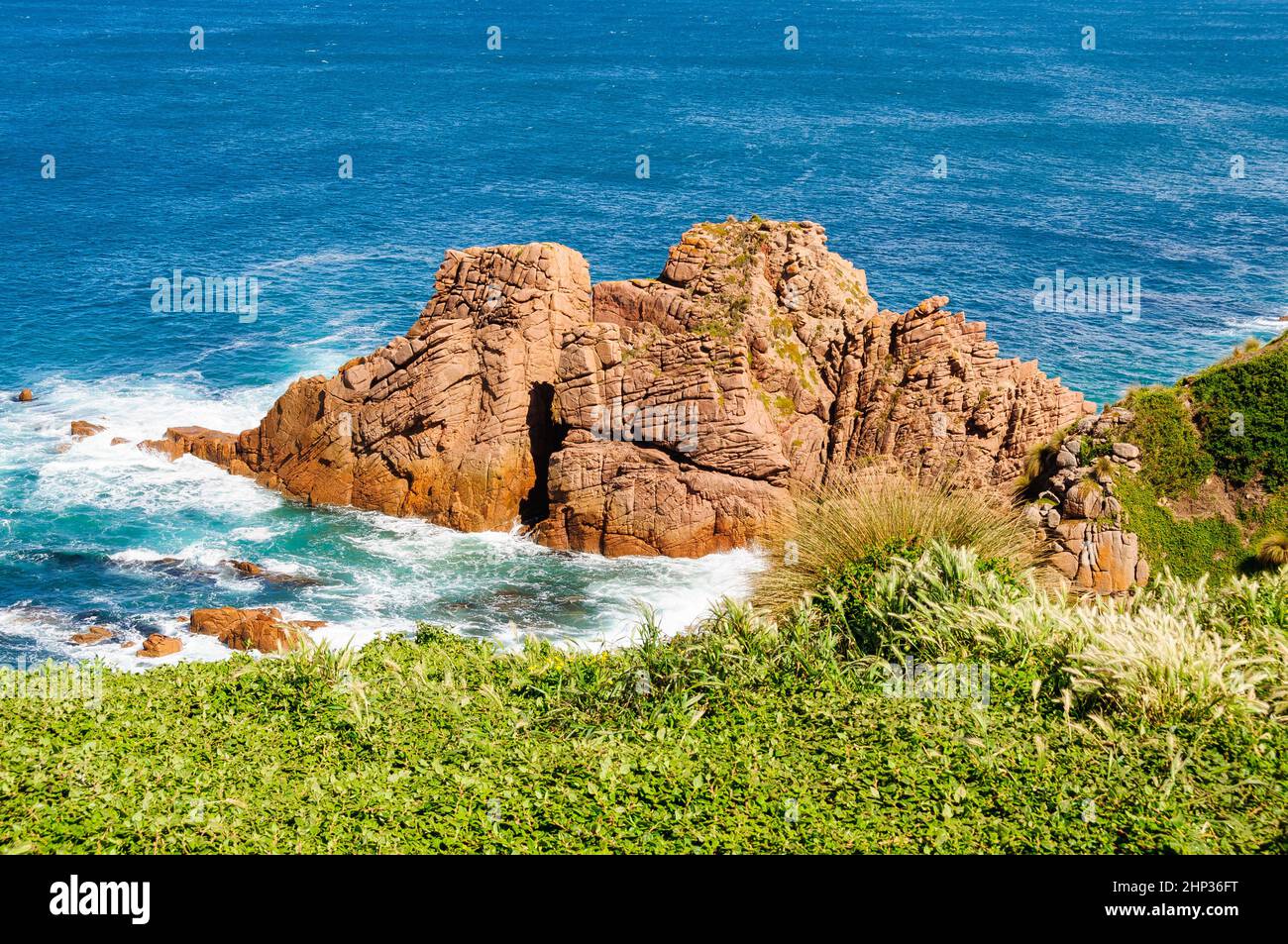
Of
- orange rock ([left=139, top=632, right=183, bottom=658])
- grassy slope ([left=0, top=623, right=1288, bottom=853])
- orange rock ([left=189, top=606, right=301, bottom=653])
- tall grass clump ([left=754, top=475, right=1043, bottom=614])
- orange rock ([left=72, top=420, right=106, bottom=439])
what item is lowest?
orange rock ([left=139, top=632, right=183, bottom=658])

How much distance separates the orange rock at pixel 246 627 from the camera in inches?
1298

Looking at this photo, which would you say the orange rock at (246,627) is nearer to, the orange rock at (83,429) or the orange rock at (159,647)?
the orange rock at (159,647)

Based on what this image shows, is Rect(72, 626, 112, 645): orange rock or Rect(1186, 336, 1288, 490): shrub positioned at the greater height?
Rect(1186, 336, 1288, 490): shrub

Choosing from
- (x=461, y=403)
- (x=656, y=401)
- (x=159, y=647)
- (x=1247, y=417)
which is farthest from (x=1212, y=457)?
(x=159, y=647)

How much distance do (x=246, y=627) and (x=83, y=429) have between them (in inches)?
838

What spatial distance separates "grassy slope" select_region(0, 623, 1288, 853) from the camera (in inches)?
548

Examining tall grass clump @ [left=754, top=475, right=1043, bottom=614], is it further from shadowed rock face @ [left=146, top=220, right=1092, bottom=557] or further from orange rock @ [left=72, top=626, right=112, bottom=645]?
orange rock @ [left=72, top=626, right=112, bottom=645]

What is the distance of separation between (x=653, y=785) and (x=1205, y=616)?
10901 millimetres

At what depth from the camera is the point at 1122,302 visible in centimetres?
6600

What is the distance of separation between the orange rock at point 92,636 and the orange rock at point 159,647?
1.71 meters

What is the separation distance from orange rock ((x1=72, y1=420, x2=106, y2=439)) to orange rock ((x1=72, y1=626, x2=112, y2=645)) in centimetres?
1747

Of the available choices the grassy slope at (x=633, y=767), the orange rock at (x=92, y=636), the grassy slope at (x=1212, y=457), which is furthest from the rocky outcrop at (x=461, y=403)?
the grassy slope at (x=633, y=767)

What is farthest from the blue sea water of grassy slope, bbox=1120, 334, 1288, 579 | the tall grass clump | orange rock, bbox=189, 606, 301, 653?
grassy slope, bbox=1120, 334, 1288, 579

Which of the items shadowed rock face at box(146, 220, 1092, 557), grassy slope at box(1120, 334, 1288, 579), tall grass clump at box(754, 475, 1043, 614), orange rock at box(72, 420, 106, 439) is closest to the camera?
tall grass clump at box(754, 475, 1043, 614)
